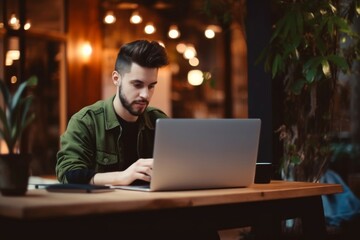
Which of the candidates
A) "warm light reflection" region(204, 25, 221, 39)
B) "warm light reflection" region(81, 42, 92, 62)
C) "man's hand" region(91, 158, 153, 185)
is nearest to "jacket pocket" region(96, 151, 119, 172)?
"man's hand" region(91, 158, 153, 185)

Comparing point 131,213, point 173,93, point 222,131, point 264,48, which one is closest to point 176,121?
point 222,131

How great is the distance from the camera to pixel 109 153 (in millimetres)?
3016

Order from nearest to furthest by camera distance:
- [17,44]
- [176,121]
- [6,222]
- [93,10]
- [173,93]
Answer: [6,222] → [176,121] → [17,44] → [93,10] → [173,93]

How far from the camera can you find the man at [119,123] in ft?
9.39

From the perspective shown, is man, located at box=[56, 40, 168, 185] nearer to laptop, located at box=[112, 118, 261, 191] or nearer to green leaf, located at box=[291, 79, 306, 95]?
laptop, located at box=[112, 118, 261, 191]

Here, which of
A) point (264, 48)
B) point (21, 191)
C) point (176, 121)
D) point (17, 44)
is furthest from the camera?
point (17, 44)

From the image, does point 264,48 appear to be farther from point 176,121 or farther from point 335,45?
point 176,121

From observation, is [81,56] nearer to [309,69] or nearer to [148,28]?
[148,28]

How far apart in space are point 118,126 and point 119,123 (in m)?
0.02

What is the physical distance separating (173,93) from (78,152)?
7930mm

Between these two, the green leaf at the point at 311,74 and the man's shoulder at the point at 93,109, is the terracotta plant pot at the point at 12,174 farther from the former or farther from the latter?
the green leaf at the point at 311,74

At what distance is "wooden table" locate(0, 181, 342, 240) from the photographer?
6.40 feet

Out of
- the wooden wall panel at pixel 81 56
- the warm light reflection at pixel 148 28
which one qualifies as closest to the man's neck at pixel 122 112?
the warm light reflection at pixel 148 28

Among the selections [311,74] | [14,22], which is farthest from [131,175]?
[14,22]
